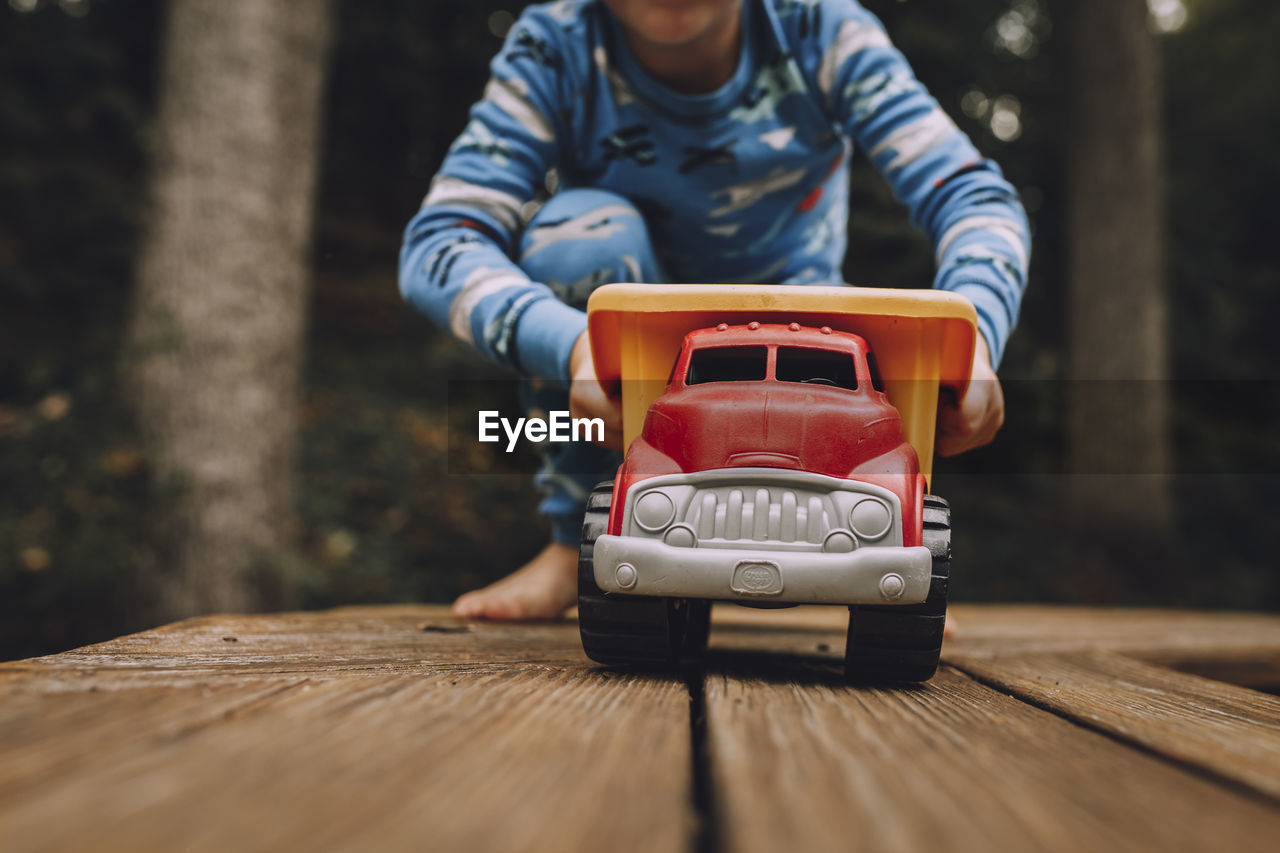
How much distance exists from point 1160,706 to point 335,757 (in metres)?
0.82

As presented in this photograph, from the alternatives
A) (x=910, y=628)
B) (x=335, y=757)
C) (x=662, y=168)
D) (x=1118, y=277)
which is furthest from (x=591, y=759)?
(x=1118, y=277)

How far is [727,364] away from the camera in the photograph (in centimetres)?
106

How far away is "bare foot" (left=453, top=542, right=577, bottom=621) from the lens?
168cm

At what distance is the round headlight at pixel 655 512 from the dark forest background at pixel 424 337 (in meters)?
2.36

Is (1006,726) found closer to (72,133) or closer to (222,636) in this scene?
(222,636)

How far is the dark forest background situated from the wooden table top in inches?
86.5

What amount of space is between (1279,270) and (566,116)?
26.9 ft

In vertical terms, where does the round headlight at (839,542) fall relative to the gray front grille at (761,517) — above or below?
below

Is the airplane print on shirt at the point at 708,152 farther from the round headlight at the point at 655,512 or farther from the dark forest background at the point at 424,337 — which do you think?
the dark forest background at the point at 424,337

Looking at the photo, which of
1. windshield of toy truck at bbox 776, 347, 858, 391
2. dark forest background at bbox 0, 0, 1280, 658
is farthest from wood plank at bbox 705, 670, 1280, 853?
dark forest background at bbox 0, 0, 1280, 658

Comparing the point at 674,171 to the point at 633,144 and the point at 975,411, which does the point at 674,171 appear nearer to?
the point at 633,144

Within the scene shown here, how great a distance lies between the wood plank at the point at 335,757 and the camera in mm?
486

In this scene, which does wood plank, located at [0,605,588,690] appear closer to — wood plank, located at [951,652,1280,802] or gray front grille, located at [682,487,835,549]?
gray front grille, located at [682,487,835,549]

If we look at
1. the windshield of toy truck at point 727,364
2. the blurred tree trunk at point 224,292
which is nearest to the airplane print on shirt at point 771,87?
the windshield of toy truck at point 727,364
